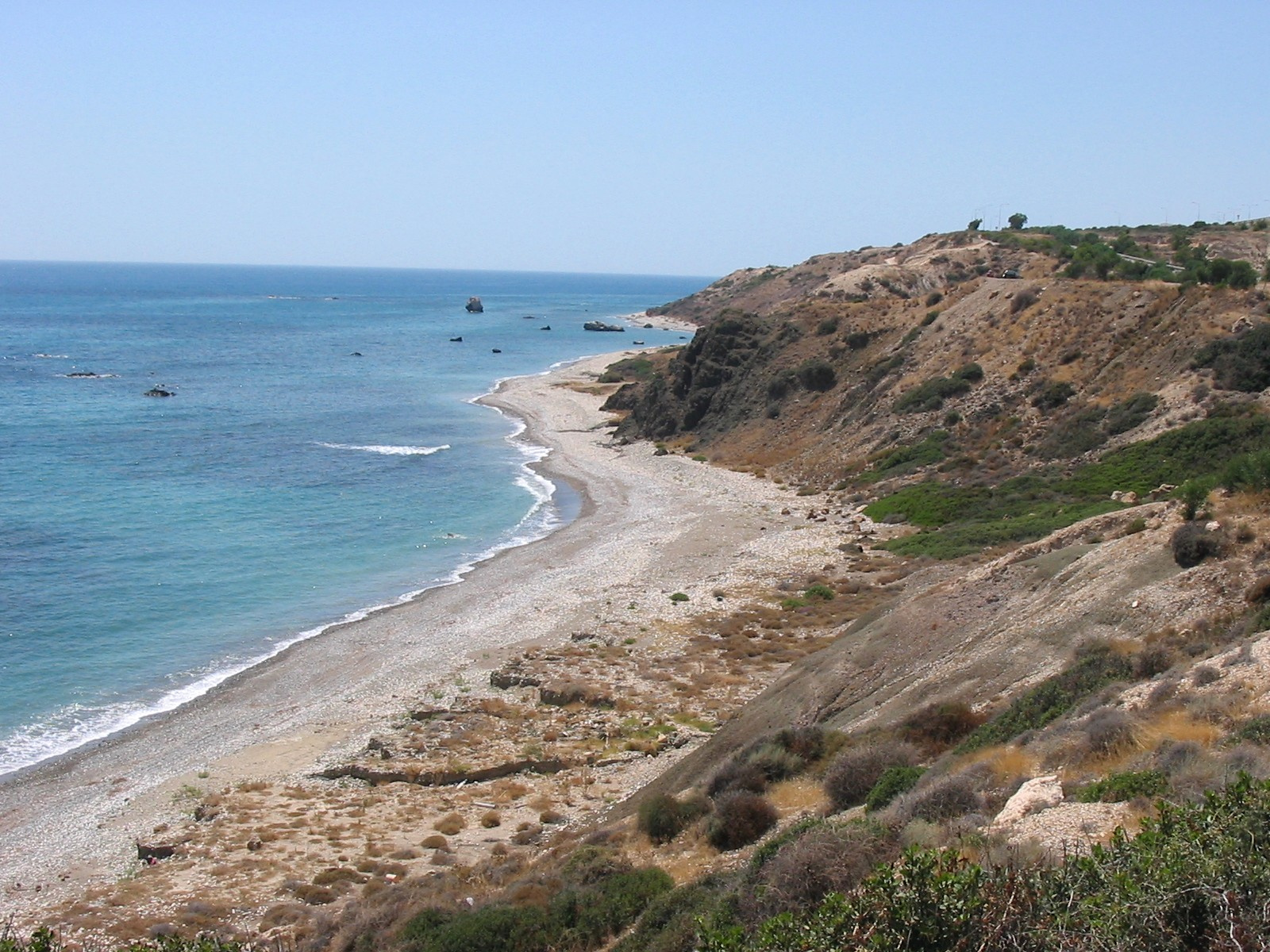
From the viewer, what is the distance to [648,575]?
113 feet

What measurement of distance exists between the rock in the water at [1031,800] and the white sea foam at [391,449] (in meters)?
53.0

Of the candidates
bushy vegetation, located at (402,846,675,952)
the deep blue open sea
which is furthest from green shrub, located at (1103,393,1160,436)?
bushy vegetation, located at (402,846,675,952)

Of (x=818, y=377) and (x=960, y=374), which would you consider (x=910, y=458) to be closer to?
(x=960, y=374)

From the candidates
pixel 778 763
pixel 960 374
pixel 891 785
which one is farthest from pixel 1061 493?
pixel 891 785

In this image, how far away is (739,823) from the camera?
1315 cm

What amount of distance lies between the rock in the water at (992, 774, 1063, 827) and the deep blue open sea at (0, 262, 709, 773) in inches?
821

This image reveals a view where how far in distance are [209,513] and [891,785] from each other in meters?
38.8

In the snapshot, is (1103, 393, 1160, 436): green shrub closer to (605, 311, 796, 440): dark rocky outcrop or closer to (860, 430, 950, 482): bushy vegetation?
(860, 430, 950, 482): bushy vegetation

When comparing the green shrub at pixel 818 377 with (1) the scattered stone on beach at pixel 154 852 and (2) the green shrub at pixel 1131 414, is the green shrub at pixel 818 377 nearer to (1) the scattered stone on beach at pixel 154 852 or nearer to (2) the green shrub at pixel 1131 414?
(2) the green shrub at pixel 1131 414

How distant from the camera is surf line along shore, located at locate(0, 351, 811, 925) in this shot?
18.9 metres

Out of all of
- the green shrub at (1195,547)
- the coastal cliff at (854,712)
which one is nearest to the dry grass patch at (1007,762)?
the coastal cliff at (854,712)

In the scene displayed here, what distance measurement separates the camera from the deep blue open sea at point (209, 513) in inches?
1098

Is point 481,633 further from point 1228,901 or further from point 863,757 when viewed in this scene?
point 1228,901

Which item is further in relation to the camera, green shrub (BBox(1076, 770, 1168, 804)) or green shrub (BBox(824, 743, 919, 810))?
green shrub (BBox(824, 743, 919, 810))
